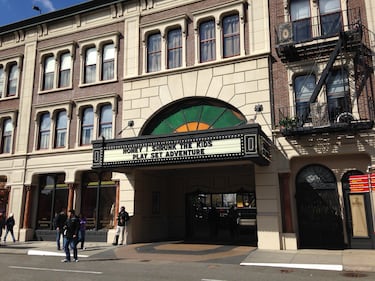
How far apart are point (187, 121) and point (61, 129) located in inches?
308

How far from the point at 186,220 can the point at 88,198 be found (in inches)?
215

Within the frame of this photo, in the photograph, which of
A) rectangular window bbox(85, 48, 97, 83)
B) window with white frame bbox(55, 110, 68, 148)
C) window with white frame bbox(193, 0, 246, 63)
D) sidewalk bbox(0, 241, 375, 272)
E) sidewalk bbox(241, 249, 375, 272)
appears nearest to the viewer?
sidewalk bbox(241, 249, 375, 272)

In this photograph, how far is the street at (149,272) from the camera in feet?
32.7

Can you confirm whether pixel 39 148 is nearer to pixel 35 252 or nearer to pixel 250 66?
pixel 35 252

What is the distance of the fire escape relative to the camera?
14852 millimetres

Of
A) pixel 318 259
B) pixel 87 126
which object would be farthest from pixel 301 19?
pixel 87 126

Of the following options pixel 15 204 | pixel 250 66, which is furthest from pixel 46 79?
pixel 250 66

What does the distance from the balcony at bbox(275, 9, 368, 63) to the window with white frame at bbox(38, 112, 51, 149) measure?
1350cm

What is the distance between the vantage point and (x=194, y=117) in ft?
59.3

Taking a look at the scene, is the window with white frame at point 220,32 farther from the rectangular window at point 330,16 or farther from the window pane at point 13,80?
the window pane at point 13,80

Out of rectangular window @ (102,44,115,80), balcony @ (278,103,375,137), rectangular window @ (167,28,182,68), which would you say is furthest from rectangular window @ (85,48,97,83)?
balcony @ (278,103,375,137)

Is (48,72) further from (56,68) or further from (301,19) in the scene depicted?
(301,19)

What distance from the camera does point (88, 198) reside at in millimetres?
20219

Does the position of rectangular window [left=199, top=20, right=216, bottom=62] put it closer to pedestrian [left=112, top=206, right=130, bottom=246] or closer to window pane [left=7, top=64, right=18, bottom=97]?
pedestrian [left=112, top=206, right=130, bottom=246]
